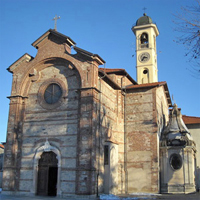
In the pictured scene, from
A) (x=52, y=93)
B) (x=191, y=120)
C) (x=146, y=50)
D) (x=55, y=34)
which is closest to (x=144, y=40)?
(x=146, y=50)

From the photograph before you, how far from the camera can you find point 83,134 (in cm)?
1819

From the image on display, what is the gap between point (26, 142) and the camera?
20.2 metres

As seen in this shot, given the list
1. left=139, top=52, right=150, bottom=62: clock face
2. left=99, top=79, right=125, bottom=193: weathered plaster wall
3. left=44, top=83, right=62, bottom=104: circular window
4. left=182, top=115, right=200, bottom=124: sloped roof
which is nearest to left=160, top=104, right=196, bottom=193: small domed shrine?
left=99, top=79, right=125, bottom=193: weathered plaster wall

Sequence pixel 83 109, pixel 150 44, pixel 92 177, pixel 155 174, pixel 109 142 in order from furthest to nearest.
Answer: pixel 150 44, pixel 155 174, pixel 109 142, pixel 83 109, pixel 92 177

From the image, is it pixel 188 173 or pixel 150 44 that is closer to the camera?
pixel 188 173

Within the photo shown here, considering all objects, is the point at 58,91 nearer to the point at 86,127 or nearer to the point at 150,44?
the point at 86,127

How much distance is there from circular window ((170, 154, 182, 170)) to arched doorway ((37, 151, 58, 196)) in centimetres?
965

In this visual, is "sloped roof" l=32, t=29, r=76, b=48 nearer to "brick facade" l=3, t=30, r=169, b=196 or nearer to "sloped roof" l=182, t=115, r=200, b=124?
"brick facade" l=3, t=30, r=169, b=196

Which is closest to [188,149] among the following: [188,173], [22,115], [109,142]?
[188,173]

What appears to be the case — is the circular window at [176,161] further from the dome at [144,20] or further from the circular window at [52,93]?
the dome at [144,20]

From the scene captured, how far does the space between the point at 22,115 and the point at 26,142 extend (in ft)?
6.78

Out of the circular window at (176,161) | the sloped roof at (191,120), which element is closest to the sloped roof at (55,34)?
the circular window at (176,161)

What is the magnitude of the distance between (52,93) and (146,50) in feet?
62.7

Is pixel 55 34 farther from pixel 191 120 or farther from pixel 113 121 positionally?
pixel 191 120
